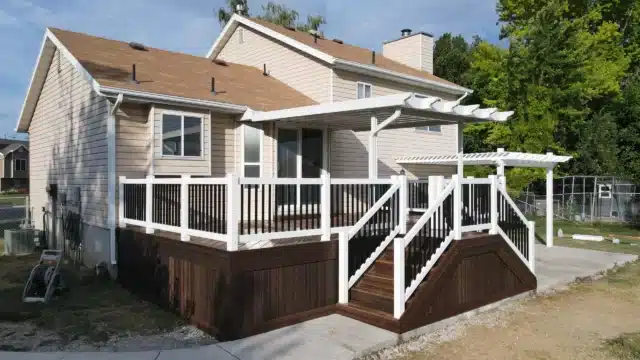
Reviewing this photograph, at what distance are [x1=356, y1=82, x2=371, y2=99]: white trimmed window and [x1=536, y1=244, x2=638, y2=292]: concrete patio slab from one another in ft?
20.3

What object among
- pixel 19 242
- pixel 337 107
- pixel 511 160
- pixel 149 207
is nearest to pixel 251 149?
pixel 337 107

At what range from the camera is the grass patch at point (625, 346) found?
5602mm

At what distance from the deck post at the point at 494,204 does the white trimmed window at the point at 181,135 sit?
5.72 meters

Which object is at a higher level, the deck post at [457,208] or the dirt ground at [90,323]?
the deck post at [457,208]

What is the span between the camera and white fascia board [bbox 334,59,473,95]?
12.9m

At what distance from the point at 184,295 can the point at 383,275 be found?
2802 millimetres

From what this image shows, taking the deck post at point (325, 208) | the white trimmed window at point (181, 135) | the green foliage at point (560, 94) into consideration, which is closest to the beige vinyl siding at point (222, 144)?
the white trimmed window at point (181, 135)

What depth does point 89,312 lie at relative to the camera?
721cm

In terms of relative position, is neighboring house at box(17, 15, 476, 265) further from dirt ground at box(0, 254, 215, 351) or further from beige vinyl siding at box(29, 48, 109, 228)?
dirt ground at box(0, 254, 215, 351)

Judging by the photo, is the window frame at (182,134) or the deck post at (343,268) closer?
the deck post at (343,268)

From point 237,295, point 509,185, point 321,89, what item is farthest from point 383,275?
point 509,185

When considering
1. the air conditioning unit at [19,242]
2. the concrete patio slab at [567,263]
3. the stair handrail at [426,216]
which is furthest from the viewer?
the air conditioning unit at [19,242]

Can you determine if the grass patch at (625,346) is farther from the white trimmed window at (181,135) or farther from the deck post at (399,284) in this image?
the white trimmed window at (181,135)

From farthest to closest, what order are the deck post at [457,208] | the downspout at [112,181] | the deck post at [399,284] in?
the downspout at [112,181]
the deck post at [457,208]
the deck post at [399,284]
